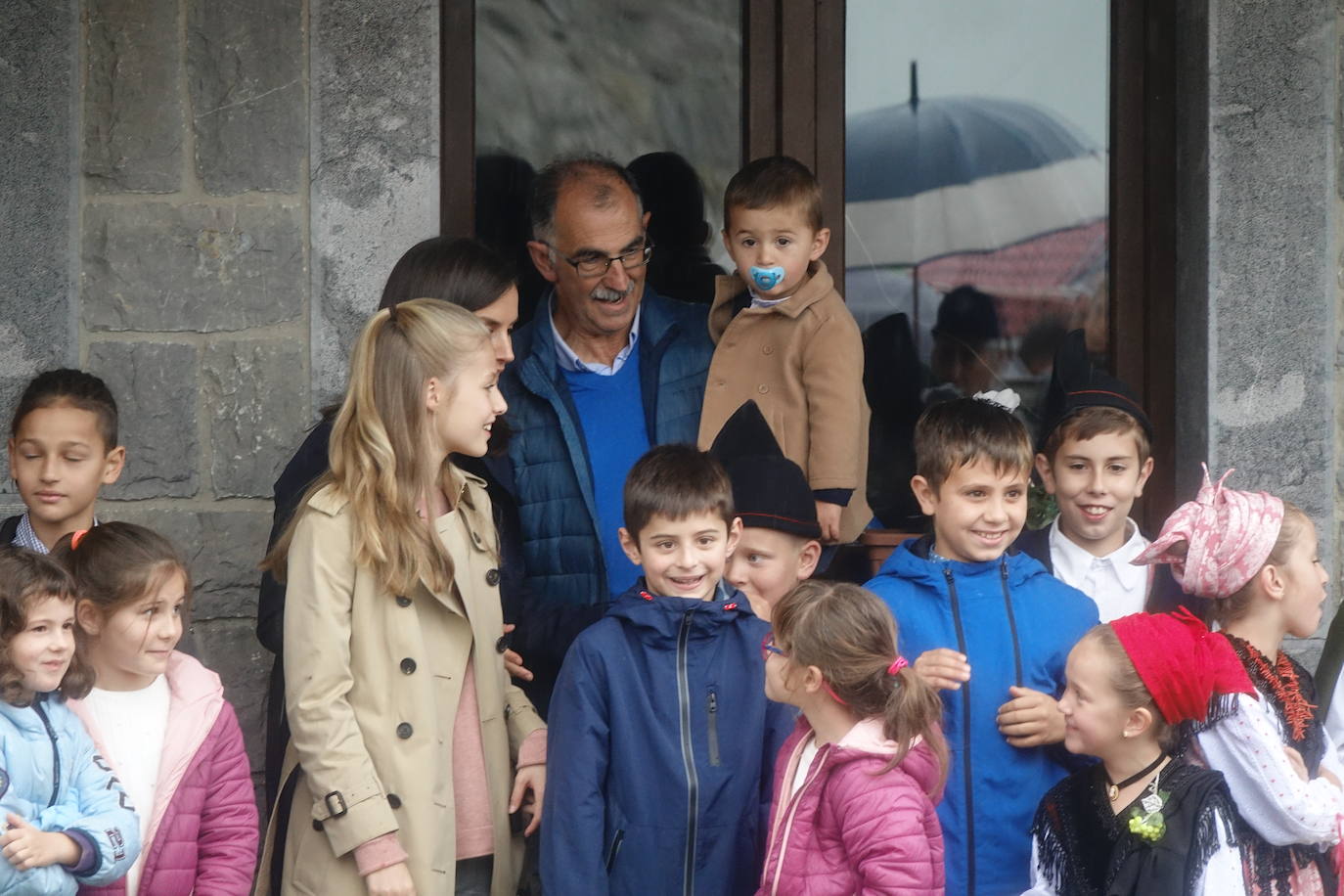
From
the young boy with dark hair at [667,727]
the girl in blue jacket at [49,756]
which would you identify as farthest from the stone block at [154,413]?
the young boy with dark hair at [667,727]

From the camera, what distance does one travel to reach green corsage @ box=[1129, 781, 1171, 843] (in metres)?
2.88

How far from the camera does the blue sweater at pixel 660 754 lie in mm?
3025

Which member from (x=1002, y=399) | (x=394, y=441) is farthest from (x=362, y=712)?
(x=1002, y=399)

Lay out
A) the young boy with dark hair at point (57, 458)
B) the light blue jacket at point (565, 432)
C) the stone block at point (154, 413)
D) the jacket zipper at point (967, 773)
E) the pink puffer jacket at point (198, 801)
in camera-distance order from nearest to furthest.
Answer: the pink puffer jacket at point (198, 801) < the jacket zipper at point (967, 773) < the young boy with dark hair at point (57, 458) < the light blue jacket at point (565, 432) < the stone block at point (154, 413)

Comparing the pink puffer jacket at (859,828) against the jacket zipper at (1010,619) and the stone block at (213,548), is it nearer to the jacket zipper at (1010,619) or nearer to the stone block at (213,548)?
the jacket zipper at (1010,619)

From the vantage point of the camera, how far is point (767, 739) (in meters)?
3.15

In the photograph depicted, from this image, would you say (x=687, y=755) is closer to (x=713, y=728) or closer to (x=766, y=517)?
(x=713, y=728)

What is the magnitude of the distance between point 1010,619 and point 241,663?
5.78ft

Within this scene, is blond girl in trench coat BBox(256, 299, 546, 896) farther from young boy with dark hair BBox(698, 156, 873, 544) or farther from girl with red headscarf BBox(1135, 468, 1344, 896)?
girl with red headscarf BBox(1135, 468, 1344, 896)

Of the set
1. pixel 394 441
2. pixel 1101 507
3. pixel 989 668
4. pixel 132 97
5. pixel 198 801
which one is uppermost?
pixel 132 97

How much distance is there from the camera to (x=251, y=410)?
3.90 m

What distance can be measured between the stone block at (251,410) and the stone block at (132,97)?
42 cm

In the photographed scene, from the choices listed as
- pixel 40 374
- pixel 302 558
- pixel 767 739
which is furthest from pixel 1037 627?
pixel 40 374

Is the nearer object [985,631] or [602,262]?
[985,631]
